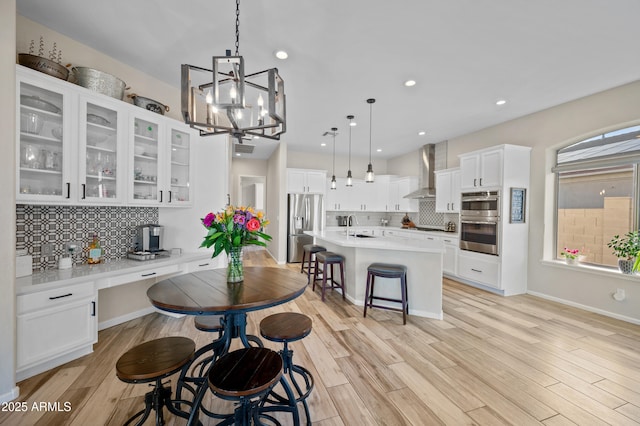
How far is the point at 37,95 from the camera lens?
2.18m

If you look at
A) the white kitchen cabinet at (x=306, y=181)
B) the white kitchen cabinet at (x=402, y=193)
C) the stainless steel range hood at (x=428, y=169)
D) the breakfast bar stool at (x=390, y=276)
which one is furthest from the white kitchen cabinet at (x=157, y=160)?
the white kitchen cabinet at (x=402, y=193)

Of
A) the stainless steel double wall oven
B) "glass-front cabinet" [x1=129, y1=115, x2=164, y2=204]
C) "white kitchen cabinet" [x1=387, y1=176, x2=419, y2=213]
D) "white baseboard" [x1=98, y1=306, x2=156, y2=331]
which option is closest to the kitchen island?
the stainless steel double wall oven

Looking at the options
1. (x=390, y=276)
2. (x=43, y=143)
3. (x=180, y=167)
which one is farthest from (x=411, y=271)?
(x=43, y=143)

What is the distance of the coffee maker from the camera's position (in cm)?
318

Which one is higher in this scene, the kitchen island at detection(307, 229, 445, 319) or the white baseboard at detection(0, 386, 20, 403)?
the kitchen island at detection(307, 229, 445, 319)

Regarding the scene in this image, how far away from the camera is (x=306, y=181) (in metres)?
6.59

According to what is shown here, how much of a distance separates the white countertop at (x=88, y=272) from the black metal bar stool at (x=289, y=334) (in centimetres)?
169

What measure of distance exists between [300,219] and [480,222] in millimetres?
3842

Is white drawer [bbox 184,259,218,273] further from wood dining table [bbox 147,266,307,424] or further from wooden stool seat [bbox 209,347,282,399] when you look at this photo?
wooden stool seat [bbox 209,347,282,399]

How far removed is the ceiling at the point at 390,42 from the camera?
2117 millimetres

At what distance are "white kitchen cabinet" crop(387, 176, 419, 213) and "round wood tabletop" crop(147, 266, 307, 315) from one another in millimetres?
5673

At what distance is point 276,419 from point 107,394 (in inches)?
51.1

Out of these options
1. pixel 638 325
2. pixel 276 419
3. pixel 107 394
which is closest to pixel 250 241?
pixel 276 419

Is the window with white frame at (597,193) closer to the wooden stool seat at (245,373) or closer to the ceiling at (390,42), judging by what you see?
the ceiling at (390,42)
